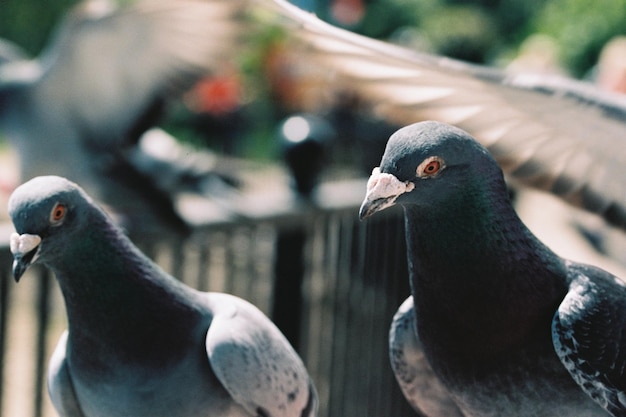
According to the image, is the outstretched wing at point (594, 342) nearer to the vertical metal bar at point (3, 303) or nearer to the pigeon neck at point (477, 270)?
the pigeon neck at point (477, 270)

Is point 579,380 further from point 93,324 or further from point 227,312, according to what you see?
point 93,324

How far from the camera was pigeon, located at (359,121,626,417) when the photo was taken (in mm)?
1463

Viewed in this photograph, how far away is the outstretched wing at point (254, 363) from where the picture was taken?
5.48ft

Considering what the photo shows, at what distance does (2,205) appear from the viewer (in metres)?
7.23

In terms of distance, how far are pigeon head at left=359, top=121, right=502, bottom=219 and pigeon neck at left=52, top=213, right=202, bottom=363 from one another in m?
0.48

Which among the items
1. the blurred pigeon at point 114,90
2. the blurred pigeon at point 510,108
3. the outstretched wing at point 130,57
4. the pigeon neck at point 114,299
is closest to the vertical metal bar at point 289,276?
the blurred pigeon at point 114,90

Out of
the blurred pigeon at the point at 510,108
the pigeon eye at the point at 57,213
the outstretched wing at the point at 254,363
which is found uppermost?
the blurred pigeon at the point at 510,108

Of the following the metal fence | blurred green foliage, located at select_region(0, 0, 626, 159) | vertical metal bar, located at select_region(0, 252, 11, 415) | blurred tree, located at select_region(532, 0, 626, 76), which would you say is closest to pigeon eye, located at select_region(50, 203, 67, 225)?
vertical metal bar, located at select_region(0, 252, 11, 415)

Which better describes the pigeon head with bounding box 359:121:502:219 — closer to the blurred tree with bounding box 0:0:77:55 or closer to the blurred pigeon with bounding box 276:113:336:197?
the blurred pigeon with bounding box 276:113:336:197

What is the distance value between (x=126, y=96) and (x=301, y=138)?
1.50 metres

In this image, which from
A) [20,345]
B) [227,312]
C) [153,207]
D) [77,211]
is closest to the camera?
[77,211]

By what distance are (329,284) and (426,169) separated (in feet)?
10.9

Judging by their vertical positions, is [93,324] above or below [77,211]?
below

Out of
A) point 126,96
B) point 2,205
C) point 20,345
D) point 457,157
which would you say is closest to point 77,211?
point 457,157
